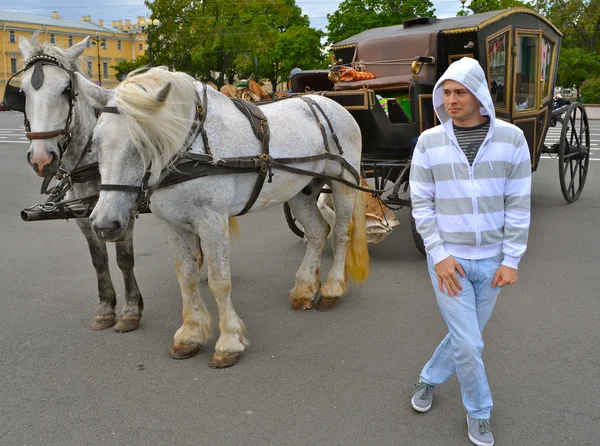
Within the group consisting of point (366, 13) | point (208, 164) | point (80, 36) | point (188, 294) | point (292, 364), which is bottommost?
point (292, 364)

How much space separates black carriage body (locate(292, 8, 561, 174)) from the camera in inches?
226

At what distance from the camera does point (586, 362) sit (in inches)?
142

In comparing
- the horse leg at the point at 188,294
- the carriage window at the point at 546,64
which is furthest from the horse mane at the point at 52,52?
the carriage window at the point at 546,64

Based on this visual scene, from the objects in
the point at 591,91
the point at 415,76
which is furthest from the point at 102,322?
the point at 591,91

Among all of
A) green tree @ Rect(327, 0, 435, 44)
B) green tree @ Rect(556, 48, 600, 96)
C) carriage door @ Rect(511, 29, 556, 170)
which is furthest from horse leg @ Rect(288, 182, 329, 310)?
green tree @ Rect(327, 0, 435, 44)

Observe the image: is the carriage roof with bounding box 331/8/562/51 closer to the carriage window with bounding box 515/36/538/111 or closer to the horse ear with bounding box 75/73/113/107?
the carriage window with bounding box 515/36/538/111

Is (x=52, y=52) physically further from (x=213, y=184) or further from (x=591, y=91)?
(x=591, y=91)

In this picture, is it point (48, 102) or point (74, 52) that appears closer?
point (48, 102)

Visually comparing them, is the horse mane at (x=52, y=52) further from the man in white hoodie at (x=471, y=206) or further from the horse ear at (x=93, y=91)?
the man in white hoodie at (x=471, y=206)

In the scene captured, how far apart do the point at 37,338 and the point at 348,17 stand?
145ft

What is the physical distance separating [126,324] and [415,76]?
348cm

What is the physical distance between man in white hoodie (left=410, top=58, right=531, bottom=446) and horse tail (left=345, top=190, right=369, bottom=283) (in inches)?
83.1

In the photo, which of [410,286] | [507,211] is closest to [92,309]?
[410,286]

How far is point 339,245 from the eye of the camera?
489cm
